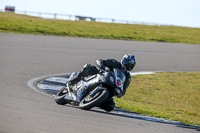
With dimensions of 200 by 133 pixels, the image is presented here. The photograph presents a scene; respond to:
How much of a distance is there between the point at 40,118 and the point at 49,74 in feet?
23.7

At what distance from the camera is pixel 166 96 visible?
13.3 metres

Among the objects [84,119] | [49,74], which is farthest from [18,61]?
[84,119]

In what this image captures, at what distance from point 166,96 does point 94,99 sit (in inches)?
229

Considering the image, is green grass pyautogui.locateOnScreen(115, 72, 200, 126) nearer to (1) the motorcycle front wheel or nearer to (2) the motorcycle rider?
(2) the motorcycle rider

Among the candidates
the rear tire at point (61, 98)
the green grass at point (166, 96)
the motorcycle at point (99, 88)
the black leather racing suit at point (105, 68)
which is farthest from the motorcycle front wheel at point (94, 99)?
the green grass at point (166, 96)

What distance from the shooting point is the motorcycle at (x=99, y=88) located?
25.9 ft

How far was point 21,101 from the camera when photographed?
27.8ft

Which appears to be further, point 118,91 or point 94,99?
point 118,91

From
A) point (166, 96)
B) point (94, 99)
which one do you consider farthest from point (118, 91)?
point (166, 96)

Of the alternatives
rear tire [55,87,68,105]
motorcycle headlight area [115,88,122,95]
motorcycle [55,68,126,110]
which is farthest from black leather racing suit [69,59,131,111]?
rear tire [55,87,68,105]

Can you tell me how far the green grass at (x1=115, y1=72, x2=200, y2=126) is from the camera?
10.1 m

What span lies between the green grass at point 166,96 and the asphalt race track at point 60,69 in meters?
1.43

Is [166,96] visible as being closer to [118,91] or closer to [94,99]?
[118,91]

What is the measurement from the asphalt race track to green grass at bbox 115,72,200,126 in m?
1.43
